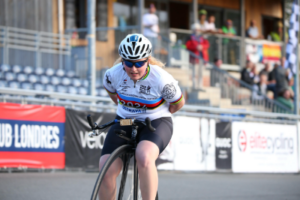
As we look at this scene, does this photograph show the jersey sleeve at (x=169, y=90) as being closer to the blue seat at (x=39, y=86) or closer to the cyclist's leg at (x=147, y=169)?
the cyclist's leg at (x=147, y=169)

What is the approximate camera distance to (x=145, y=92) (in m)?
4.68

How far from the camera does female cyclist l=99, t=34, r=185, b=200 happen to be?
4.40 metres

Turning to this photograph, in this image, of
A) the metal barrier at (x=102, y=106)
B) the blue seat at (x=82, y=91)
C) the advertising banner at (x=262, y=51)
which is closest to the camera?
the metal barrier at (x=102, y=106)

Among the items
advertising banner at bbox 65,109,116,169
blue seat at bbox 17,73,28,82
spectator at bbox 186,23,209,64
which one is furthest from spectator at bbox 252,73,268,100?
advertising banner at bbox 65,109,116,169

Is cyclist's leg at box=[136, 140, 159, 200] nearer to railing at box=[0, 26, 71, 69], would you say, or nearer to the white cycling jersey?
the white cycling jersey

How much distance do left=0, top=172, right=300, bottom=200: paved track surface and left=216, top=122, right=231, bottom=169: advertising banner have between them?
1.42 metres

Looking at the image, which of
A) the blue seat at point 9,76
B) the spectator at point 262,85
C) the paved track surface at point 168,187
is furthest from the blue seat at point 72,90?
the spectator at point 262,85

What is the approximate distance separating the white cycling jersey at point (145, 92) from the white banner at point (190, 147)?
624cm

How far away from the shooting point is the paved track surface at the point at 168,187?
7121mm

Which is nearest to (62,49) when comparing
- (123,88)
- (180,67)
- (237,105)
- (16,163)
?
(180,67)

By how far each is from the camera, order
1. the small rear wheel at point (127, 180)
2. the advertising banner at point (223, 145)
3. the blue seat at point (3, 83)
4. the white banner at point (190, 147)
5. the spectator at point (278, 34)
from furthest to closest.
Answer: the spectator at point (278, 34) < the blue seat at point (3, 83) < the advertising banner at point (223, 145) < the white banner at point (190, 147) < the small rear wheel at point (127, 180)

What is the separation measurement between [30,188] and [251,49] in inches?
703

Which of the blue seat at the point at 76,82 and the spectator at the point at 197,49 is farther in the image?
the spectator at the point at 197,49

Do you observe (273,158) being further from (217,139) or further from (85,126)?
(85,126)
